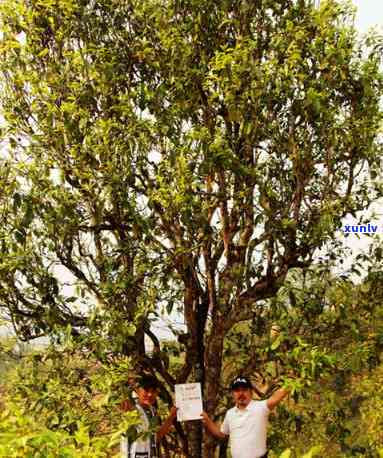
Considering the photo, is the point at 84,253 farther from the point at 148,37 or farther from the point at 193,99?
the point at 148,37

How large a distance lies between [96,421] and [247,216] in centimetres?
287

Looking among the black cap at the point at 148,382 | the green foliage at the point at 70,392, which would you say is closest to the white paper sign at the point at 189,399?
the green foliage at the point at 70,392

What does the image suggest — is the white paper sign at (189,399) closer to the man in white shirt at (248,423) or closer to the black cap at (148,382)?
the man in white shirt at (248,423)

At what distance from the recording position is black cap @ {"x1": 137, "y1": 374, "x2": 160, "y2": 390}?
7.66 meters

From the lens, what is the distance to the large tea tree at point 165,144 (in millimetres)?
6332

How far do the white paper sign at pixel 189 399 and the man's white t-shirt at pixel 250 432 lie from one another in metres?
0.77

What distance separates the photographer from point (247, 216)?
7754 mm

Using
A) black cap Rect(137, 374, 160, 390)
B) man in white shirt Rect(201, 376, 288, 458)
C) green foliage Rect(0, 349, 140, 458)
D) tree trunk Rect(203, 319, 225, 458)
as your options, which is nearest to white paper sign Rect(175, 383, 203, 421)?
green foliage Rect(0, 349, 140, 458)

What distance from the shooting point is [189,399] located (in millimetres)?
6637

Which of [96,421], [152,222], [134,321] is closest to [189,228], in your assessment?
[152,222]

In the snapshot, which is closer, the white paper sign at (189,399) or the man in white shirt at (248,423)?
the man in white shirt at (248,423)

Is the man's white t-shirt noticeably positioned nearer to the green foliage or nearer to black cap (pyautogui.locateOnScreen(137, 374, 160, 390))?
the green foliage

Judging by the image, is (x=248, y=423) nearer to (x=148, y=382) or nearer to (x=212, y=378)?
(x=212, y=378)

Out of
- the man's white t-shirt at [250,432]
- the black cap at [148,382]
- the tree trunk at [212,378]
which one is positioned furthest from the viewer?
the tree trunk at [212,378]
